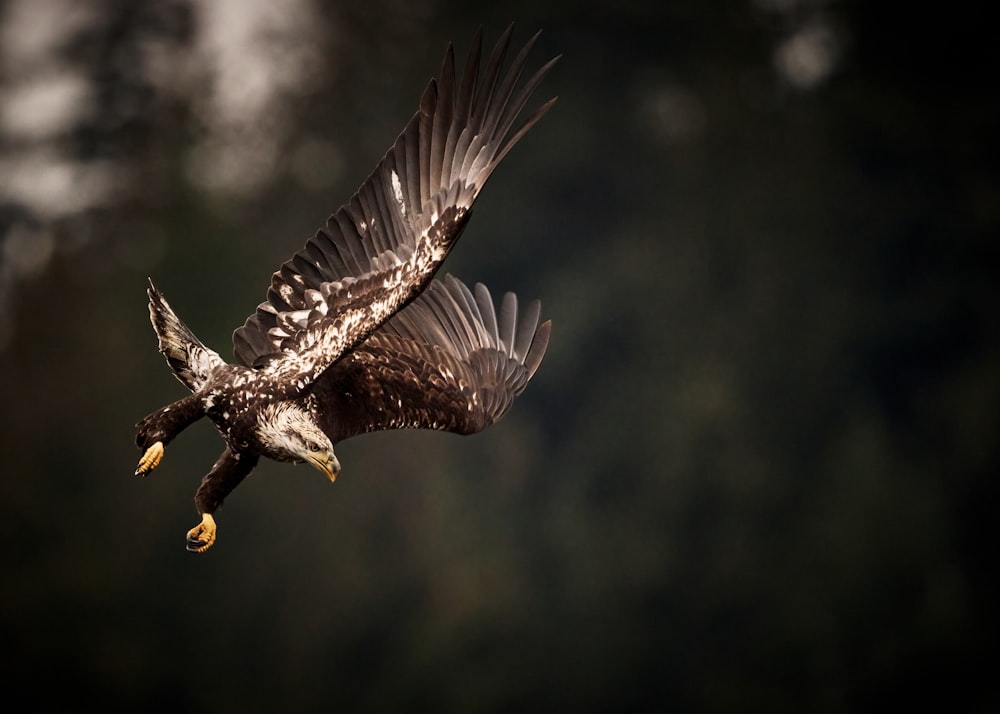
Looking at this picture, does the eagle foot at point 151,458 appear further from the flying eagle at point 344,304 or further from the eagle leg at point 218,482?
the eagle leg at point 218,482

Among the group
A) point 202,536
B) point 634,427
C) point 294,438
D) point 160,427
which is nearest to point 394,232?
point 294,438

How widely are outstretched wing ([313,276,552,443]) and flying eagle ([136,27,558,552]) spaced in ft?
0.06

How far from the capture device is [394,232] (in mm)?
7598

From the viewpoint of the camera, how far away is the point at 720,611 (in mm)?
28766

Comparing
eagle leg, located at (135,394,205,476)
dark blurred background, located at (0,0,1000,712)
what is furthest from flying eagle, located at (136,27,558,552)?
dark blurred background, located at (0,0,1000,712)

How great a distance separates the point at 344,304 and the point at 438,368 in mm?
1389

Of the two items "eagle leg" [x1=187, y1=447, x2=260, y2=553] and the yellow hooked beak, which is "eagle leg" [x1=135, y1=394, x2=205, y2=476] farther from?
the yellow hooked beak

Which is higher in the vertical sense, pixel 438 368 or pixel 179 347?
pixel 438 368

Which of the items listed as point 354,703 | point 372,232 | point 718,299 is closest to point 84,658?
point 354,703

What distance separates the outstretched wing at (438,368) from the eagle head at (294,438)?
41cm

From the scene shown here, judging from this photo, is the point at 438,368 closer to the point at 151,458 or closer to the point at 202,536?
the point at 202,536

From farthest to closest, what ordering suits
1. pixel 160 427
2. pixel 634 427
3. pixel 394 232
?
pixel 634 427 → pixel 394 232 → pixel 160 427

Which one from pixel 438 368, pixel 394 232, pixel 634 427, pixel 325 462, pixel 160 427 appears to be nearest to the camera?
pixel 325 462

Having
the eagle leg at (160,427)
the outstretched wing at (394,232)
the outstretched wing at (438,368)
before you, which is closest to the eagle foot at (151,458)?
the eagle leg at (160,427)
